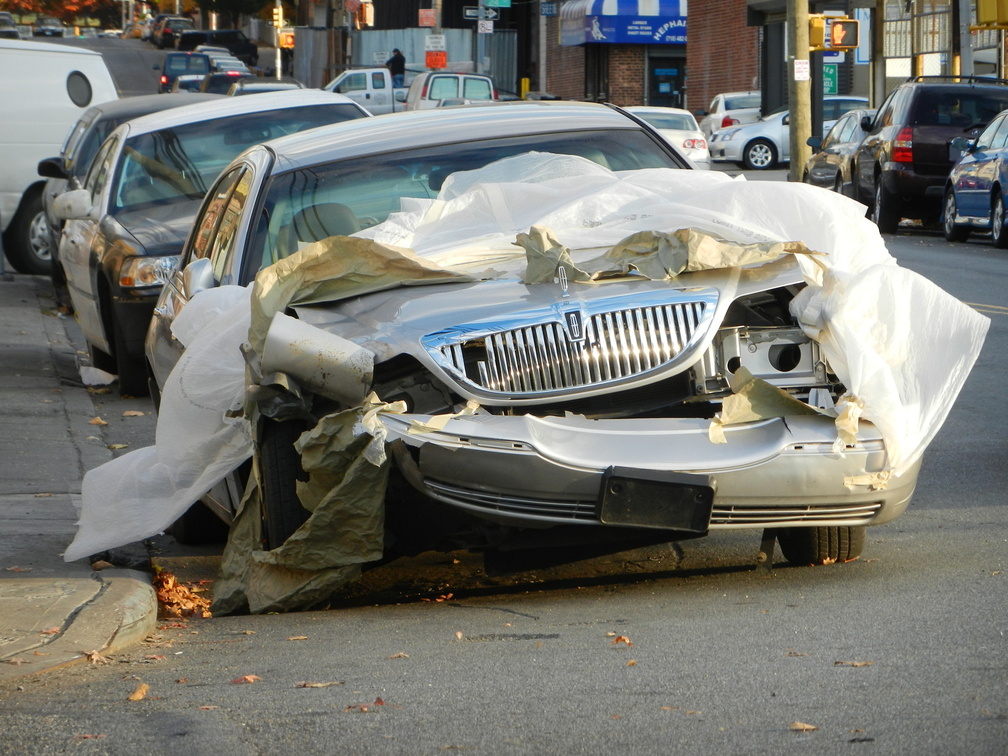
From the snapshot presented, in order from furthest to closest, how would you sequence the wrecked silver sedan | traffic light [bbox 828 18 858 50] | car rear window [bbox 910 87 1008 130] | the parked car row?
traffic light [bbox 828 18 858 50], car rear window [bbox 910 87 1008 130], the parked car row, the wrecked silver sedan

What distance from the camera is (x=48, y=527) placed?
6.70 meters

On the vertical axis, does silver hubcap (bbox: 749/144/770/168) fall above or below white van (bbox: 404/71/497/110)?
below

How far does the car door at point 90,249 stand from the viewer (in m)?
10.6

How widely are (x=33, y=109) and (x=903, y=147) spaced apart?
11195 mm

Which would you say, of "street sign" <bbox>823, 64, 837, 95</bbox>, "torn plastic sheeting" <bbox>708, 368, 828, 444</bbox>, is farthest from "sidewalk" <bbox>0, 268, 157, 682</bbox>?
"street sign" <bbox>823, 64, 837, 95</bbox>

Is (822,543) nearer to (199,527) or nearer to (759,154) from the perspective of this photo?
(199,527)

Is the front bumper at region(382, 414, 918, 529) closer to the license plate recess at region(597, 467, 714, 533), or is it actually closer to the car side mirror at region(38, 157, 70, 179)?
the license plate recess at region(597, 467, 714, 533)

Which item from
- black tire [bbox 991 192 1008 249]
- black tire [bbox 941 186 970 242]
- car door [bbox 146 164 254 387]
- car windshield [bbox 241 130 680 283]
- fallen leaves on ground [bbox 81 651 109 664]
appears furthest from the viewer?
black tire [bbox 941 186 970 242]

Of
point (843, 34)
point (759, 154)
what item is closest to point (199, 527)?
point (843, 34)

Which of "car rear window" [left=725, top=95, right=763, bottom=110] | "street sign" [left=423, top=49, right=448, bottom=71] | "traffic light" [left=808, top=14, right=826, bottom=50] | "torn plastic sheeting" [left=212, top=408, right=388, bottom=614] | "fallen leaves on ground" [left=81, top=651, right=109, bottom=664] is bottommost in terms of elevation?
"fallen leaves on ground" [left=81, top=651, right=109, bottom=664]

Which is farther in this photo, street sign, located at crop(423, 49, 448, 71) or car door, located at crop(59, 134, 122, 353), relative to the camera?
street sign, located at crop(423, 49, 448, 71)

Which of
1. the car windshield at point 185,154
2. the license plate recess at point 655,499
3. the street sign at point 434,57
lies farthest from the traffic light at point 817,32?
the license plate recess at point 655,499

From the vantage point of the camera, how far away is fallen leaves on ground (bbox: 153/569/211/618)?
216 inches

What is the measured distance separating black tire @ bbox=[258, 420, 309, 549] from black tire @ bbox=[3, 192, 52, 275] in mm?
12721
